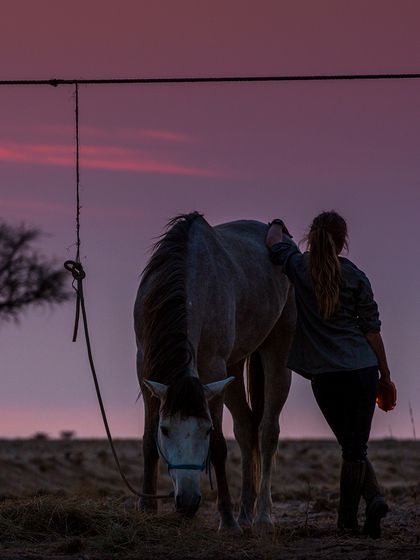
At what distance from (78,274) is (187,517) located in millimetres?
2177

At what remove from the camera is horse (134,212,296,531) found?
351 inches

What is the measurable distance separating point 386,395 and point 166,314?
5.56ft

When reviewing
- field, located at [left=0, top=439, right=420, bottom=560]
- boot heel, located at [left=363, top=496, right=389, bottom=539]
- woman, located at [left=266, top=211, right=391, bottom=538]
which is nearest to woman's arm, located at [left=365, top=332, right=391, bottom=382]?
woman, located at [left=266, top=211, right=391, bottom=538]

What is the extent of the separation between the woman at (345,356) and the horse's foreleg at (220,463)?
2.31 ft

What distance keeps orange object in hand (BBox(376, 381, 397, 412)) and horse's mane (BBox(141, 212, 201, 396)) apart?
1.44m

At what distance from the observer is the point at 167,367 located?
9.29m

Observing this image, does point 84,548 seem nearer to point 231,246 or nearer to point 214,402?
point 214,402

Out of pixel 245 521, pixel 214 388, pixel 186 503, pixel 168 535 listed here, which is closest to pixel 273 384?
pixel 245 521

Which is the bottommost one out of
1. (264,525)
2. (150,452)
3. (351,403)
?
(264,525)

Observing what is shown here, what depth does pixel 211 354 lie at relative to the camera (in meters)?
10.1

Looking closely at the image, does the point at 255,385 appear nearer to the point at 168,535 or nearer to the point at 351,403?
the point at 351,403

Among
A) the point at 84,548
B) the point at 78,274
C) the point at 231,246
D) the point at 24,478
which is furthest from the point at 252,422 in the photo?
the point at 24,478

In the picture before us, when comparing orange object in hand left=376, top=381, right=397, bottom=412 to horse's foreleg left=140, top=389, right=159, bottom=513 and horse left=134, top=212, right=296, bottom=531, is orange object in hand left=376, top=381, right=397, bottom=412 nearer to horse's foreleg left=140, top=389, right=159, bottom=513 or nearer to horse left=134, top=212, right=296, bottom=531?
horse left=134, top=212, right=296, bottom=531

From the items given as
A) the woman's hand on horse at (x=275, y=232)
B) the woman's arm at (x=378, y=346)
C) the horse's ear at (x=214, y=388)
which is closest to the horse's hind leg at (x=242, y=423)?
the woman's hand on horse at (x=275, y=232)
